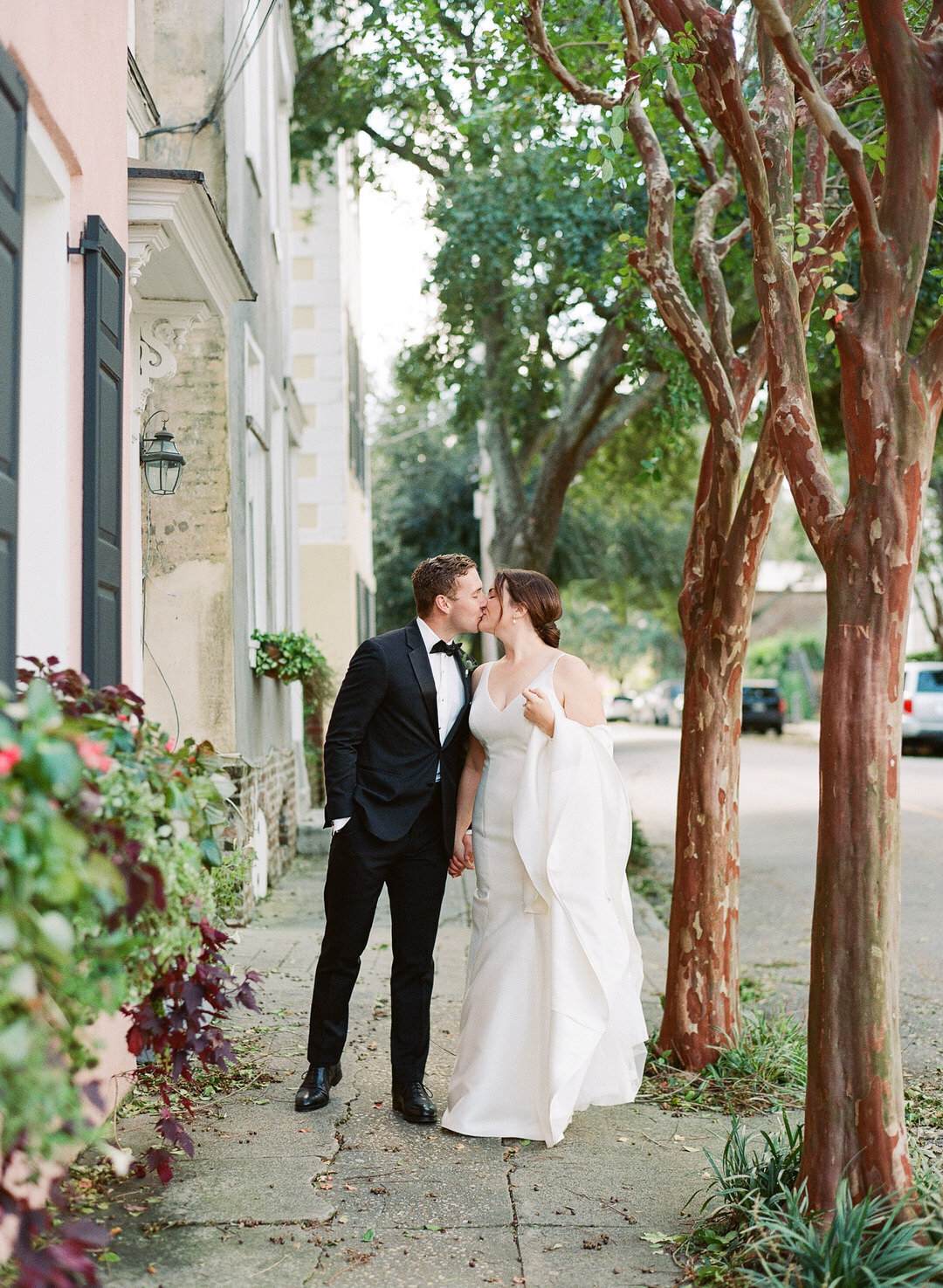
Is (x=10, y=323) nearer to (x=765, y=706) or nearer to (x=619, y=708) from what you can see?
(x=765, y=706)

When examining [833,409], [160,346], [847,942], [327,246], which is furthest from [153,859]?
[833,409]

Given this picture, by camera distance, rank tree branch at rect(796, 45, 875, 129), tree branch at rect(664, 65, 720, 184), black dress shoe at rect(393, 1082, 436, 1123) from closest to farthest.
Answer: black dress shoe at rect(393, 1082, 436, 1123)
tree branch at rect(796, 45, 875, 129)
tree branch at rect(664, 65, 720, 184)

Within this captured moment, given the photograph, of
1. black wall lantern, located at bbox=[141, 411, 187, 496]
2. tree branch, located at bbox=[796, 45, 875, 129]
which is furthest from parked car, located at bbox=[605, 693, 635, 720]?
tree branch, located at bbox=[796, 45, 875, 129]

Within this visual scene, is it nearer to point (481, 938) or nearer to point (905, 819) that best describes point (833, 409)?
point (905, 819)

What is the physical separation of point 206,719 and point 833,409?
11770 millimetres

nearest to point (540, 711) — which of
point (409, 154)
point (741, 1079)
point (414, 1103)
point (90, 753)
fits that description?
point (414, 1103)

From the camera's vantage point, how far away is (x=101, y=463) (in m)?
4.27

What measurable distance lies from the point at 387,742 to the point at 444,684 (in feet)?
1.07

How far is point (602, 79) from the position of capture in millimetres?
7215

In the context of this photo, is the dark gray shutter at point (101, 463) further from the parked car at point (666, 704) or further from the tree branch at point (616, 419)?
the parked car at point (666, 704)

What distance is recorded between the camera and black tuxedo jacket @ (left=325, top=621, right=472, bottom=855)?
4.71 metres

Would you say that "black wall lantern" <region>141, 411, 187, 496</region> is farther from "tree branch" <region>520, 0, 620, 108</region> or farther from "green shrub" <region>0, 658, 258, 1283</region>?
"green shrub" <region>0, 658, 258, 1283</region>

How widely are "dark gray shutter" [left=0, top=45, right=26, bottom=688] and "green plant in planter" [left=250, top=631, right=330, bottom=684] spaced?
5891mm

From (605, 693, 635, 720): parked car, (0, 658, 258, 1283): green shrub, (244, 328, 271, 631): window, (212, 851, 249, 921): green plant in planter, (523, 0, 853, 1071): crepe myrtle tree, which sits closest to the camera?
(0, 658, 258, 1283): green shrub
